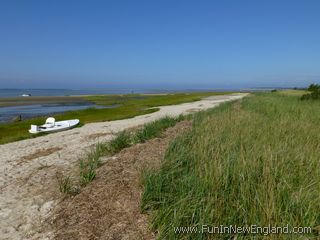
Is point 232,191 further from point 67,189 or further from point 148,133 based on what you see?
point 148,133

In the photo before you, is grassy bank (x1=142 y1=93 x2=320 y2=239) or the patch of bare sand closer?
grassy bank (x1=142 y1=93 x2=320 y2=239)

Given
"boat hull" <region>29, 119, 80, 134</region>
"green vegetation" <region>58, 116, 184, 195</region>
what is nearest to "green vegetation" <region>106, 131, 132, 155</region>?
"green vegetation" <region>58, 116, 184, 195</region>

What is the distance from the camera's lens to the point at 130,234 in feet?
14.9

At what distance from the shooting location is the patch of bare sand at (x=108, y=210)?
15.4 feet

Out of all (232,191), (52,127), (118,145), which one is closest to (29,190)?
(118,145)

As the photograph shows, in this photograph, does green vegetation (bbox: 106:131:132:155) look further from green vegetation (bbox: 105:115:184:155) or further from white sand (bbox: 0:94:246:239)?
white sand (bbox: 0:94:246:239)

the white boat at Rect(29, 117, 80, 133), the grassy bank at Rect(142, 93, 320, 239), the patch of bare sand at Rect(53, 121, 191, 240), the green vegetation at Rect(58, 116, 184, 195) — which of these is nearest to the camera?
the grassy bank at Rect(142, 93, 320, 239)

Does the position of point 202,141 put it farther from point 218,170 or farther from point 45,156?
point 45,156

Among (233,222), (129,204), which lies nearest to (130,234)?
(129,204)

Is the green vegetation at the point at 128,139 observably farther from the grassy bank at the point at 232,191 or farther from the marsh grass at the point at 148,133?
the grassy bank at the point at 232,191

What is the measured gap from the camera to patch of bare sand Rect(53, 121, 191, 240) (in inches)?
184

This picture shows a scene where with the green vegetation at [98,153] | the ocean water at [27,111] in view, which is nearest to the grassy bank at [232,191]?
the green vegetation at [98,153]

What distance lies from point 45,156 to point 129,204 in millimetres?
7125

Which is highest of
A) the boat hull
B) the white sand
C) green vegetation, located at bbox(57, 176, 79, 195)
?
green vegetation, located at bbox(57, 176, 79, 195)
